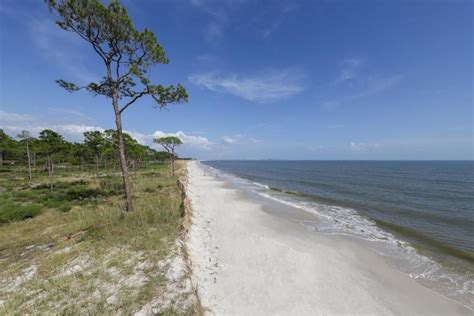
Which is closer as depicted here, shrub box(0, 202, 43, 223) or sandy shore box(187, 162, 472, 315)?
sandy shore box(187, 162, 472, 315)

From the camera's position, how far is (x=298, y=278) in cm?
578

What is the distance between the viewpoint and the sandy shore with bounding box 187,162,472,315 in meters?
4.73

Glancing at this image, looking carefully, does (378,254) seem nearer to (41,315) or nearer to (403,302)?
(403,302)

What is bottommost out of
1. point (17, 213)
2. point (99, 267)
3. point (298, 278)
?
point (298, 278)

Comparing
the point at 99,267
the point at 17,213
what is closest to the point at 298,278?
the point at 99,267

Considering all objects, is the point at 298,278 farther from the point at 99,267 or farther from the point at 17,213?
the point at 17,213

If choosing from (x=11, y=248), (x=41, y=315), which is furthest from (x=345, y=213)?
(x=11, y=248)

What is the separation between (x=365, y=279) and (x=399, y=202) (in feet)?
58.3

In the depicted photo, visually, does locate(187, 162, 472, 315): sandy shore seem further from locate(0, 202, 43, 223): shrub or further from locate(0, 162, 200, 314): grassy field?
locate(0, 202, 43, 223): shrub

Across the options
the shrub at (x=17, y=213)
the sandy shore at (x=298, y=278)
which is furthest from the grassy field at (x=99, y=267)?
the shrub at (x=17, y=213)

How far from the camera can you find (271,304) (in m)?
4.64

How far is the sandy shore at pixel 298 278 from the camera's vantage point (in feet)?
15.5

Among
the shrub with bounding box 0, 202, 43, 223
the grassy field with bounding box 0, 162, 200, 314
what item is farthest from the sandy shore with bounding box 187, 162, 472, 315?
the shrub with bounding box 0, 202, 43, 223

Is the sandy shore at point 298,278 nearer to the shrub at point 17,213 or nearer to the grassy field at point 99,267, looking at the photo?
the grassy field at point 99,267
